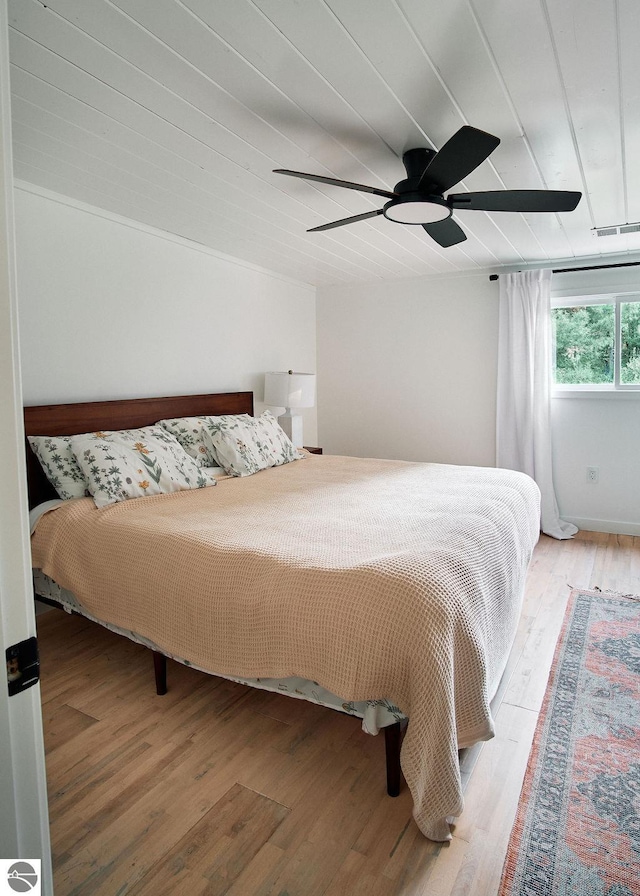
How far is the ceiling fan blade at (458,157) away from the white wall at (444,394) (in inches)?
104

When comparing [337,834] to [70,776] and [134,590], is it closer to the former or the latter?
[70,776]

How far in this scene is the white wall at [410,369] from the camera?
467 cm

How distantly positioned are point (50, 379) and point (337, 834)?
2473mm

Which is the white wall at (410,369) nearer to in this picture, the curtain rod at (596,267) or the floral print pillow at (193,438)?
the curtain rod at (596,267)

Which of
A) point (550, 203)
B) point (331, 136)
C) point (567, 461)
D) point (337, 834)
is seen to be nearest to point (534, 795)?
point (337, 834)

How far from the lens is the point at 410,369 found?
16.3 ft

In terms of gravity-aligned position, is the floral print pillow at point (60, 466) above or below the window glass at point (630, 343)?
below

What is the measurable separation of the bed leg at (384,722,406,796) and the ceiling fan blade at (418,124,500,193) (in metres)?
1.83

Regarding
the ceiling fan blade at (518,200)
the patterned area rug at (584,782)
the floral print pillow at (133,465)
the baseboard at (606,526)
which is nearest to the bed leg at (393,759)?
the patterned area rug at (584,782)

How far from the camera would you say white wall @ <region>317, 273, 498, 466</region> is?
184 inches

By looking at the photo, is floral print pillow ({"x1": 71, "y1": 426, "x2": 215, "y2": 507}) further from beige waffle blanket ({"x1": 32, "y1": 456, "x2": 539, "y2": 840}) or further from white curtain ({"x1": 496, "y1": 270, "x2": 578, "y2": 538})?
white curtain ({"x1": 496, "y1": 270, "x2": 578, "y2": 538})

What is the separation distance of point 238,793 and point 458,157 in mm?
2206

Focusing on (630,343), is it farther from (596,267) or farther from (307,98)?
(307,98)

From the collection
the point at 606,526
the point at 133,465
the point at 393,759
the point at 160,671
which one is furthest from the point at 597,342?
the point at 160,671
